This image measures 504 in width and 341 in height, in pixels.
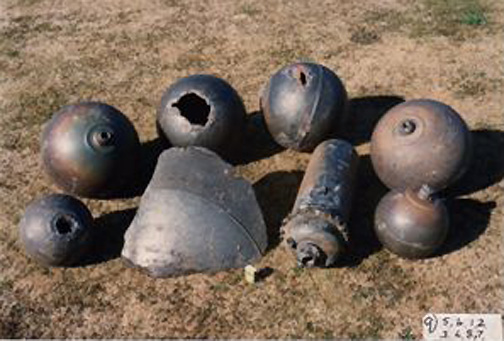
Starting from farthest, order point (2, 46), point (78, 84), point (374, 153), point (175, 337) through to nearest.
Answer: point (2, 46) → point (78, 84) → point (374, 153) → point (175, 337)

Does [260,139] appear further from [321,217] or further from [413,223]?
[413,223]

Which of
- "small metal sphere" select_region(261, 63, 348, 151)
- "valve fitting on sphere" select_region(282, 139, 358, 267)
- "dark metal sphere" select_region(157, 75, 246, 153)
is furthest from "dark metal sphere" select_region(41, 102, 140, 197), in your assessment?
"valve fitting on sphere" select_region(282, 139, 358, 267)

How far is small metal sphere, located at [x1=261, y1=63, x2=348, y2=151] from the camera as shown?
10.8m

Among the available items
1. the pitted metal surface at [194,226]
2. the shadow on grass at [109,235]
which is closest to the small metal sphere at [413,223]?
the pitted metal surface at [194,226]

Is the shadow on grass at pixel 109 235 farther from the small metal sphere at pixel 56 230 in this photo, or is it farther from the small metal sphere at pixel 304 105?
the small metal sphere at pixel 304 105

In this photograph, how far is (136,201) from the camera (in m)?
10.8

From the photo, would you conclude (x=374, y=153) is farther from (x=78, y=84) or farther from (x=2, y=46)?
(x=2, y=46)

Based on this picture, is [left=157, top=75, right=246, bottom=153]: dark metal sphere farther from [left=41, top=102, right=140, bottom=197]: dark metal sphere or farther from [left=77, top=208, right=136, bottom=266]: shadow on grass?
[left=77, top=208, right=136, bottom=266]: shadow on grass

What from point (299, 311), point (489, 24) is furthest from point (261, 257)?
point (489, 24)

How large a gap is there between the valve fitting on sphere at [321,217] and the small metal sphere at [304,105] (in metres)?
1.13

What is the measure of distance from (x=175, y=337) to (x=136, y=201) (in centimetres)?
276

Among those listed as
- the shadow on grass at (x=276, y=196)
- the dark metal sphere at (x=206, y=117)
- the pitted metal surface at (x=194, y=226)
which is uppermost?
the dark metal sphere at (x=206, y=117)

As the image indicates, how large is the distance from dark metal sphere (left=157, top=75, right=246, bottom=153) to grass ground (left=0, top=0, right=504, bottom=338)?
905 mm

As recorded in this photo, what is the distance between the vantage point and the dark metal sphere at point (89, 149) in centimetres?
1011
